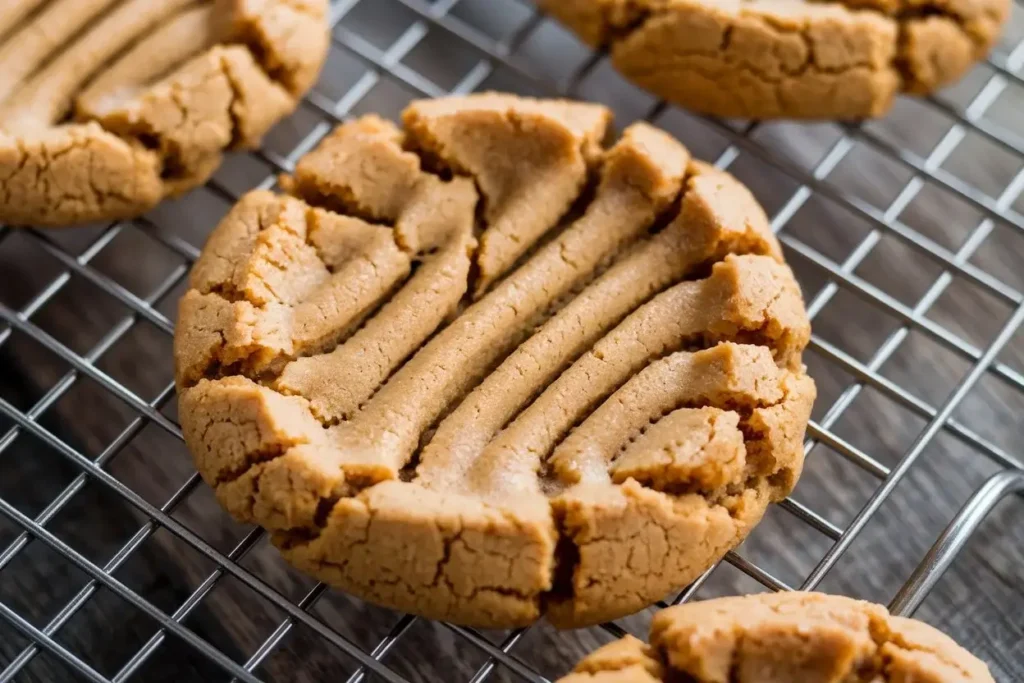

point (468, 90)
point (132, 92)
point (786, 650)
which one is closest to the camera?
point (786, 650)

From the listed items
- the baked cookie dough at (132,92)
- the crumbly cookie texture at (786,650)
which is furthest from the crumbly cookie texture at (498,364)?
the baked cookie dough at (132,92)

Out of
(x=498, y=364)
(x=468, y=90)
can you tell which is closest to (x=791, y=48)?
(x=468, y=90)

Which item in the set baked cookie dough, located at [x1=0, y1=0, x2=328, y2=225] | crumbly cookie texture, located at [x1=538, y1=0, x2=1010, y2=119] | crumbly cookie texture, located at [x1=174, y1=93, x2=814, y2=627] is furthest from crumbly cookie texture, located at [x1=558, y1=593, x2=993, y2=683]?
baked cookie dough, located at [x1=0, y1=0, x2=328, y2=225]

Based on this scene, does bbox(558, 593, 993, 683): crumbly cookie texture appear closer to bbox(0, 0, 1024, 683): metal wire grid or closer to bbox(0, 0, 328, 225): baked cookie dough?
bbox(0, 0, 1024, 683): metal wire grid

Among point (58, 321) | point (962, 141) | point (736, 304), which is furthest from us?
point (962, 141)

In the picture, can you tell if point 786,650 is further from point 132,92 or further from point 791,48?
point 132,92

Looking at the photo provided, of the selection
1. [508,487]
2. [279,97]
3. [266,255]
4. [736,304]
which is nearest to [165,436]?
[266,255]

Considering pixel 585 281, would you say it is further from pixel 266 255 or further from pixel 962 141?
pixel 962 141
